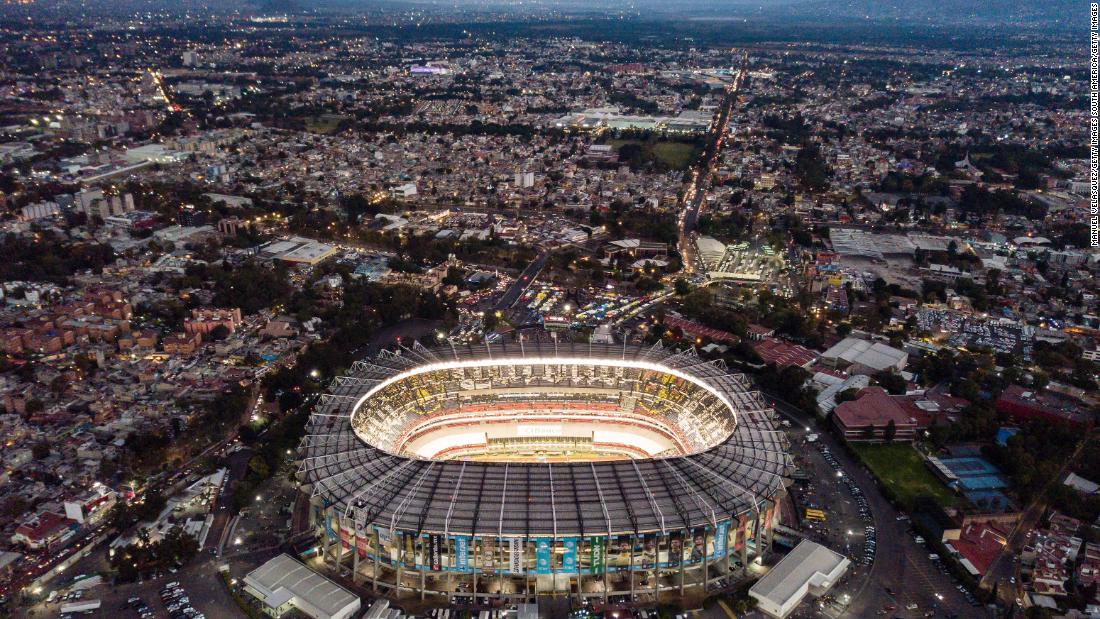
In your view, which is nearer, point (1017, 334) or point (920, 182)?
point (1017, 334)

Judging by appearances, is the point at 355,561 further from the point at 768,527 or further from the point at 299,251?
the point at 299,251

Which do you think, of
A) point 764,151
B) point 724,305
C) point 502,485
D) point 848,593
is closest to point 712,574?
point 848,593

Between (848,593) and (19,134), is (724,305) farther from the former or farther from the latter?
(19,134)

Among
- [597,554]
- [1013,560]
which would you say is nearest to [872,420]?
[1013,560]

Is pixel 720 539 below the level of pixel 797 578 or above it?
above

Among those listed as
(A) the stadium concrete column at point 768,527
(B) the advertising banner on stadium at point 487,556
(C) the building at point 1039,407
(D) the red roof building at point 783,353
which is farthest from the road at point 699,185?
(B) the advertising banner on stadium at point 487,556
